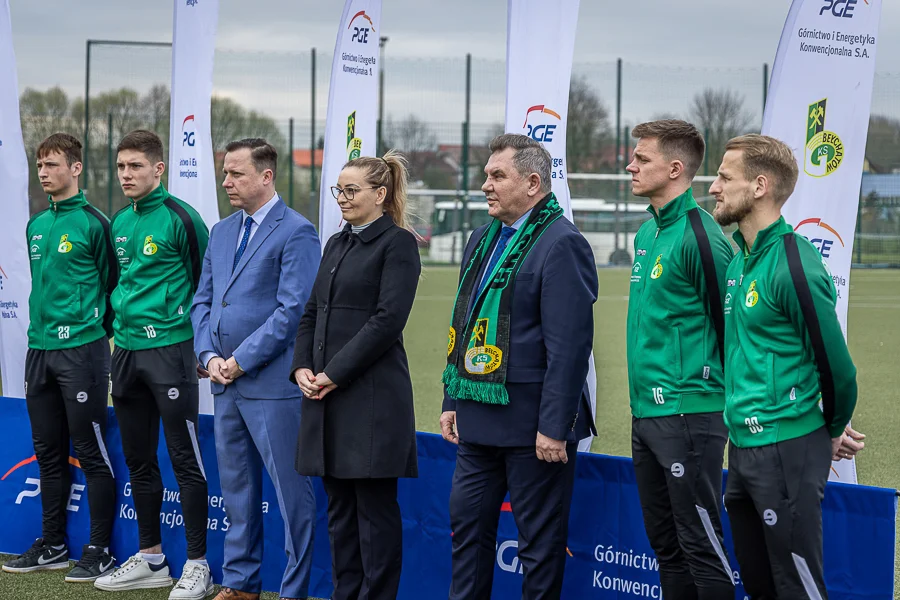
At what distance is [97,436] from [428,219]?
22969 millimetres

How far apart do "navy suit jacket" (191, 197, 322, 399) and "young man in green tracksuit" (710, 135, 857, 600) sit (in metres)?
1.99

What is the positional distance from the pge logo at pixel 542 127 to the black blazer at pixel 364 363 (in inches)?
49.5

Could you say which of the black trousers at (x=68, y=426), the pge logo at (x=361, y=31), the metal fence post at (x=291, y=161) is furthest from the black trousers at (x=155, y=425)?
the metal fence post at (x=291, y=161)

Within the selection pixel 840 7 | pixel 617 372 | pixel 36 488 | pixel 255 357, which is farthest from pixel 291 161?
pixel 840 7

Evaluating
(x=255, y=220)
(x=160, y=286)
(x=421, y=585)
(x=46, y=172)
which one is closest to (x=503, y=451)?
(x=421, y=585)

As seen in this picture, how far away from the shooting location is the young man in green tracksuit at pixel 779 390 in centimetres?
295

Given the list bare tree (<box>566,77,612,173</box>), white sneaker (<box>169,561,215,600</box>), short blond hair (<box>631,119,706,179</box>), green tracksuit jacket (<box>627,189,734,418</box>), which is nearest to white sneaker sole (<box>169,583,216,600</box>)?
white sneaker (<box>169,561,215,600</box>)

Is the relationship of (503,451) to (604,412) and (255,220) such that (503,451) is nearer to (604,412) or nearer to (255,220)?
(255,220)

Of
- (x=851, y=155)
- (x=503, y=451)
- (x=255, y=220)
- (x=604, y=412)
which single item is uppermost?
(x=851, y=155)

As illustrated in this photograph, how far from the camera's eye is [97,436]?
5074mm

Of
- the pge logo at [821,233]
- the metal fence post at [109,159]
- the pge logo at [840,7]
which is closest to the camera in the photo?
the pge logo at [840,7]

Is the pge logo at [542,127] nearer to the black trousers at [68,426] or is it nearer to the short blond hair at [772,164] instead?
the short blond hair at [772,164]

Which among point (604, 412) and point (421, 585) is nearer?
point (421, 585)

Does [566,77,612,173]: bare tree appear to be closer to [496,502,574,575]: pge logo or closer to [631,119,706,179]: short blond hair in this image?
[496,502,574,575]: pge logo
